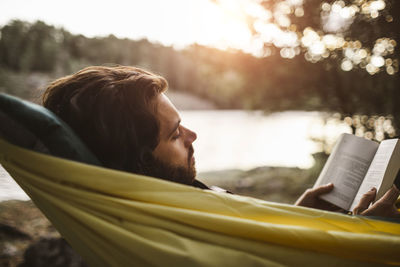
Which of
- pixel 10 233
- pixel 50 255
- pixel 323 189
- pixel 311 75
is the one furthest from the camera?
pixel 311 75

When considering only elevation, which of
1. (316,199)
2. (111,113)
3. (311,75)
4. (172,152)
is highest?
(311,75)

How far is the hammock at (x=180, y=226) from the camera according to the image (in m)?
0.73

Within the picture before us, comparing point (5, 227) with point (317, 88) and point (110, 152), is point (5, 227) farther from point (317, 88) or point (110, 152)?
point (317, 88)

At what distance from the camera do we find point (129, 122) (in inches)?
38.6

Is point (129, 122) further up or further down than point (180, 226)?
further up

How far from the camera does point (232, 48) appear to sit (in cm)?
358

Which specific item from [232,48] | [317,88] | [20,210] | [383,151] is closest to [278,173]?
[317,88]

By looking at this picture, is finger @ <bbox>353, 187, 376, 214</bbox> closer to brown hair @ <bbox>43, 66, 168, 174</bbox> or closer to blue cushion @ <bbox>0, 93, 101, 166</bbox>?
brown hair @ <bbox>43, 66, 168, 174</bbox>

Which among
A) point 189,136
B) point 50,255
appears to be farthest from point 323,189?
point 50,255

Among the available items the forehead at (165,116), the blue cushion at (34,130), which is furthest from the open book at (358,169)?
the blue cushion at (34,130)

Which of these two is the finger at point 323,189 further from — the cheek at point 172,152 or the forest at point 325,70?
the forest at point 325,70

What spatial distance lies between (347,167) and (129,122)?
0.87m

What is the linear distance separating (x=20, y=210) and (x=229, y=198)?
96.3 inches

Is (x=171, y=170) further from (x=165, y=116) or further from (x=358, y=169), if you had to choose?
(x=358, y=169)
